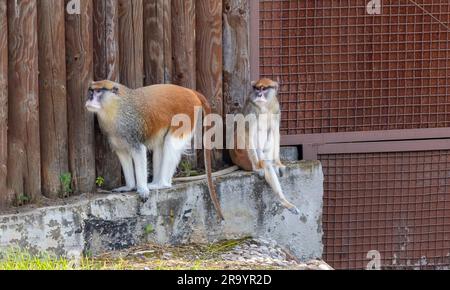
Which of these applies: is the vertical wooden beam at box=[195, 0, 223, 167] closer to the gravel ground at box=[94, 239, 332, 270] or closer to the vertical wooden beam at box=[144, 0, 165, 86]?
the vertical wooden beam at box=[144, 0, 165, 86]

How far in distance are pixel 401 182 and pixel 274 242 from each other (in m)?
1.53

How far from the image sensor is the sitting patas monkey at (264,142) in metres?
8.33

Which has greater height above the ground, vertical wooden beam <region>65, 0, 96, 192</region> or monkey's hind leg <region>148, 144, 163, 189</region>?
vertical wooden beam <region>65, 0, 96, 192</region>

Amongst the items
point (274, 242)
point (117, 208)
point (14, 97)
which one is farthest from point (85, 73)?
point (274, 242)

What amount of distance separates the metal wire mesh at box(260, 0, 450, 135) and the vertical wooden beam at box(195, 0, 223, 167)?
1.63ft

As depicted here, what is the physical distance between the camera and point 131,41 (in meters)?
7.91

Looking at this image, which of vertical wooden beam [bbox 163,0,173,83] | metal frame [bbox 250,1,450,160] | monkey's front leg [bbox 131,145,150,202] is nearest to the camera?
monkey's front leg [bbox 131,145,150,202]

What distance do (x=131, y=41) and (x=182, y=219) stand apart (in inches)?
59.9

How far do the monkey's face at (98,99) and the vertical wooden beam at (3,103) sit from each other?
0.63 m

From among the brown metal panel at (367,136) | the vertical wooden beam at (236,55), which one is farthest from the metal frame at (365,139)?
the vertical wooden beam at (236,55)

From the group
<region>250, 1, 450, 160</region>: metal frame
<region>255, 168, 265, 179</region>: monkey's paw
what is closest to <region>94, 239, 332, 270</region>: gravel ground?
<region>255, 168, 265, 179</region>: monkey's paw

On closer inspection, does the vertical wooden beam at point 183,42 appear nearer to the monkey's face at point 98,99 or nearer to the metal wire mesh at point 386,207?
the monkey's face at point 98,99

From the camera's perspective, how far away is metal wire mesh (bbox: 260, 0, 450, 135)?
28.7ft

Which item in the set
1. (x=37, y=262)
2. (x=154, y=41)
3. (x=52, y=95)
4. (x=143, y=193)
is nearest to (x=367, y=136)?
(x=154, y=41)
